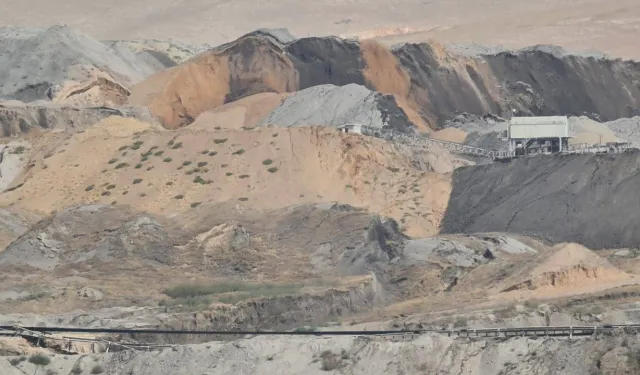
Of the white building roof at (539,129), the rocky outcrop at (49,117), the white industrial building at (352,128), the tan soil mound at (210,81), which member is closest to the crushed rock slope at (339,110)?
the white industrial building at (352,128)

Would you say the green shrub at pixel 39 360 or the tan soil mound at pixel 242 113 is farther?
the tan soil mound at pixel 242 113

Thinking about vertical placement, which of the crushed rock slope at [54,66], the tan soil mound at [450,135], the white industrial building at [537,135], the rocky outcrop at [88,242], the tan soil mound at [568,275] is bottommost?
the tan soil mound at [568,275]

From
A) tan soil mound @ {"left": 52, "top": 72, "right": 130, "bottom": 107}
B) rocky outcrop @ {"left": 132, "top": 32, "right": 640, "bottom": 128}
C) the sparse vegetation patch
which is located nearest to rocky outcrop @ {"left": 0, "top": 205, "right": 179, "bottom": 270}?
the sparse vegetation patch

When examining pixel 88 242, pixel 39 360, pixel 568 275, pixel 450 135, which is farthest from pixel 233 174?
pixel 39 360

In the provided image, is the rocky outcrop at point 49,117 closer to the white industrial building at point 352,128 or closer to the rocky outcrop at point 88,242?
the white industrial building at point 352,128

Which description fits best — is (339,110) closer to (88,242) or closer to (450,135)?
(450,135)

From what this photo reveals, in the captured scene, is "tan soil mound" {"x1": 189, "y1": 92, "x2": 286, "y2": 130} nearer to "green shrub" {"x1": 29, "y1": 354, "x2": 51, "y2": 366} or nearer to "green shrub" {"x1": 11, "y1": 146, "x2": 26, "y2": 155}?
"green shrub" {"x1": 11, "y1": 146, "x2": 26, "y2": 155}
